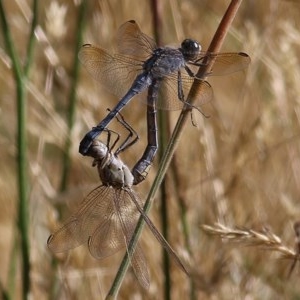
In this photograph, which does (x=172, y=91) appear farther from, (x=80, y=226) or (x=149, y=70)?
(x=80, y=226)

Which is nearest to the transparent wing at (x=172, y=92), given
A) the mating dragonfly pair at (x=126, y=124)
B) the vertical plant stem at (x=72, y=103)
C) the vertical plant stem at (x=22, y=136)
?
the mating dragonfly pair at (x=126, y=124)

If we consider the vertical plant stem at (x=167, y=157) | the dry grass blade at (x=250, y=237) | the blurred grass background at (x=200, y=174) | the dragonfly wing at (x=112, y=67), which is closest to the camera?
the vertical plant stem at (x=167, y=157)

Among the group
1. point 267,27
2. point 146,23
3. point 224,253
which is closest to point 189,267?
point 224,253

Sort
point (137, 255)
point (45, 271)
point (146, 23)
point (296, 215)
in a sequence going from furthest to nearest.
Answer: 1. point (146, 23)
2. point (45, 271)
3. point (296, 215)
4. point (137, 255)

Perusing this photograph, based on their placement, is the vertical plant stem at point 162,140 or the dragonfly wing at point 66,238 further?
the vertical plant stem at point 162,140

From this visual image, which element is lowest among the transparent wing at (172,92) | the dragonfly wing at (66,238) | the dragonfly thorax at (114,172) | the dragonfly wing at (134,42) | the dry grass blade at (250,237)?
the dry grass blade at (250,237)

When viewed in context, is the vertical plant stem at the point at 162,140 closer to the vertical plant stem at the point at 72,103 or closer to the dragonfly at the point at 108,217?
the dragonfly at the point at 108,217

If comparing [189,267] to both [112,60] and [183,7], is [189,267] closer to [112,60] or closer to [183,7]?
[112,60]
